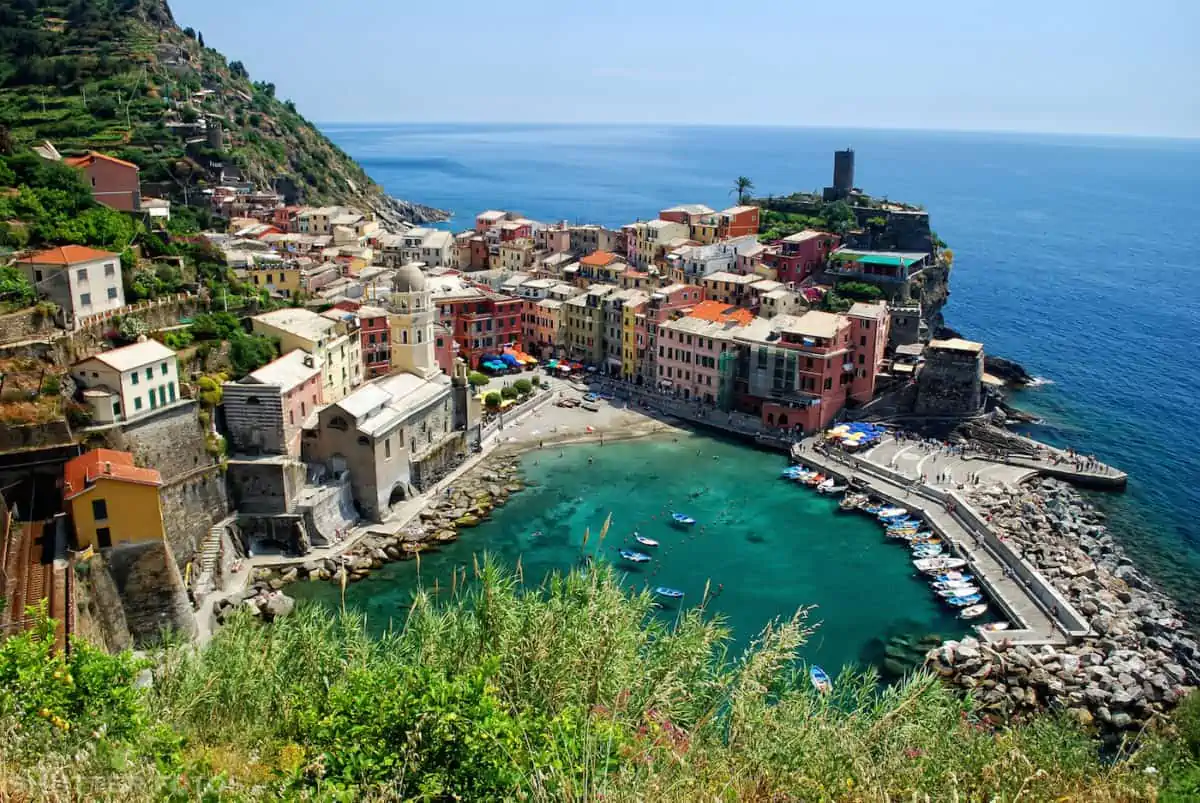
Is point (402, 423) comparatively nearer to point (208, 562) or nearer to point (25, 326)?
point (208, 562)

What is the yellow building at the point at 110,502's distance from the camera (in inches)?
997

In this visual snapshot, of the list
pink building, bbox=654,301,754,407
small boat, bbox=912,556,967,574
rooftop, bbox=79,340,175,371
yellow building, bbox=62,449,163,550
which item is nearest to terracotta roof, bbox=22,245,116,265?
rooftop, bbox=79,340,175,371

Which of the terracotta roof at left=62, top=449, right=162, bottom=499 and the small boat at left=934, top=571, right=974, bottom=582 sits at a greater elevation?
the terracotta roof at left=62, top=449, right=162, bottom=499

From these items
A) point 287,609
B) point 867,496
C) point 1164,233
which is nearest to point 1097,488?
point 867,496

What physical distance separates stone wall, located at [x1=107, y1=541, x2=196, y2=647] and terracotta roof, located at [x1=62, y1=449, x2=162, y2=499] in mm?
1941

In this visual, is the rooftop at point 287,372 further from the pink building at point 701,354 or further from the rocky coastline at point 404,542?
the pink building at point 701,354

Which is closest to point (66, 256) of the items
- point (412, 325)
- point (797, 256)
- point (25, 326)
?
point (25, 326)

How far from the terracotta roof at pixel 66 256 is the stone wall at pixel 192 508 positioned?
8663 mm

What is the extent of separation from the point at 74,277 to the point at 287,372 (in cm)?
786

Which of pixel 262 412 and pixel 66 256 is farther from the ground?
pixel 66 256

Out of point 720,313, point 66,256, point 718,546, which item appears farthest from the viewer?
point 720,313

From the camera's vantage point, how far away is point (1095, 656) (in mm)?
27109

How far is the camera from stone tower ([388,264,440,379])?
137 feet

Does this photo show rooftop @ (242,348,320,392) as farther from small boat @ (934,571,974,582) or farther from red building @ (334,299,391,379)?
small boat @ (934,571,974,582)
